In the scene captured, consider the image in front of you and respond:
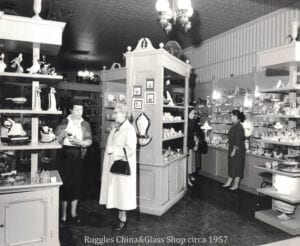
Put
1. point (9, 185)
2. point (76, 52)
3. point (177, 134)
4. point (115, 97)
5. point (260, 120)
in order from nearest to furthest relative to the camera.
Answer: point (9, 185)
point (177, 134)
point (260, 120)
point (115, 97)
point (76, 52)

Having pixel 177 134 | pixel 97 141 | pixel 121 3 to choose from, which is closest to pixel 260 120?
pixel 177 134

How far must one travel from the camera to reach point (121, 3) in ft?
20.7

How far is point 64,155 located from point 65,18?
4.22 m

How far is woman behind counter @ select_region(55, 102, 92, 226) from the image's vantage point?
4.36 metres

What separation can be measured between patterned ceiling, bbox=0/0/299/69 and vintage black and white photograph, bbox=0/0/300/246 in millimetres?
47

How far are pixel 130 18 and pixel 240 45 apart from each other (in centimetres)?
294

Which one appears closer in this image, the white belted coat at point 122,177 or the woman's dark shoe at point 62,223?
the white belted coat at point 122,177

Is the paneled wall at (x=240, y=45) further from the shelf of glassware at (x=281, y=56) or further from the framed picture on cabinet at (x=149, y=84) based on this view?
the framed picture on cabinet at (x=149, y=84)

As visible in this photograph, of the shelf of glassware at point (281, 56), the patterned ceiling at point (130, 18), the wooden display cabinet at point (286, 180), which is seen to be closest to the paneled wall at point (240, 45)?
the patterned ceiling at point (130, 18)

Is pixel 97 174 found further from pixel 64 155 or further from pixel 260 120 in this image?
pixel 260 120

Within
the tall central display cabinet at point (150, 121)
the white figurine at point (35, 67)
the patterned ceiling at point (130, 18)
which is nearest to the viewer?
the white figurine at point (35, 67)

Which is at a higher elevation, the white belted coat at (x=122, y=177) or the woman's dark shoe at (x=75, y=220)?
the white belted coat at (x=122, y=177)

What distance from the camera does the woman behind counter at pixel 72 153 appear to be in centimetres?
436

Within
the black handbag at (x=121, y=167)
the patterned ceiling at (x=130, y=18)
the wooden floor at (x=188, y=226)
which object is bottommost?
the wooden floor at (x=188, y=226)
